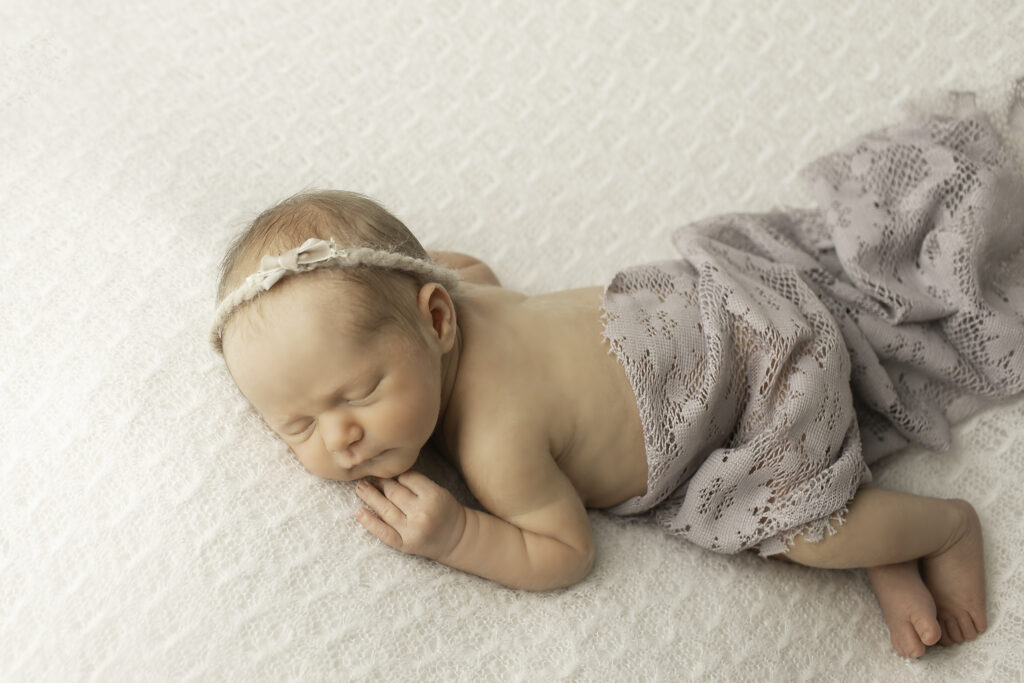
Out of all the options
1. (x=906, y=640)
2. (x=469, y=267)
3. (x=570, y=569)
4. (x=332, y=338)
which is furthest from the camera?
(x=469, y=267)

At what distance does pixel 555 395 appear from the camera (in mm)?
1227

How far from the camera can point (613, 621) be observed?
3.73ft

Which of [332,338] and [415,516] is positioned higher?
[332,338]

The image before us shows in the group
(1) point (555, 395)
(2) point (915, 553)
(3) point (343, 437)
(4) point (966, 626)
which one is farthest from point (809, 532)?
(3) point (343, 437)

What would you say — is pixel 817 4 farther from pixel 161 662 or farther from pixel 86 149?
pixel 161 662

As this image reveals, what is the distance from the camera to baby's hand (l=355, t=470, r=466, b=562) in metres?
1.09

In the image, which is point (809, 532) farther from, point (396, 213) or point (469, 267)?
point (396, 213)

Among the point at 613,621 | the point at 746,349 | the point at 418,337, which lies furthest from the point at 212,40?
the point at 613,621

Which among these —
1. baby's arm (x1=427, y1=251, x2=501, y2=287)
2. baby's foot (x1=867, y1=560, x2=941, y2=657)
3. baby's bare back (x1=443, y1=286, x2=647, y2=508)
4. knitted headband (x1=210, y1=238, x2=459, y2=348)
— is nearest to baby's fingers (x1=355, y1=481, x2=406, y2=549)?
baby's bare back (x1=443, y1=286, x2=647, y2=508)

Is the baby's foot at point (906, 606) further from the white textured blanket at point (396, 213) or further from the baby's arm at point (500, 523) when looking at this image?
the baby's arm at point (500, 523)

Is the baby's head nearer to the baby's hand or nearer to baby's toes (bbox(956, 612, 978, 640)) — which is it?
the baby's hand

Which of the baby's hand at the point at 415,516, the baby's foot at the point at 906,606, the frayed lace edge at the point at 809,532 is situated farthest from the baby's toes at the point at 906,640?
the baby's hand at the point at 415,516

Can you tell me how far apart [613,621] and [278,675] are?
41cm

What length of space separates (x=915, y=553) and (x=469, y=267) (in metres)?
0.79
